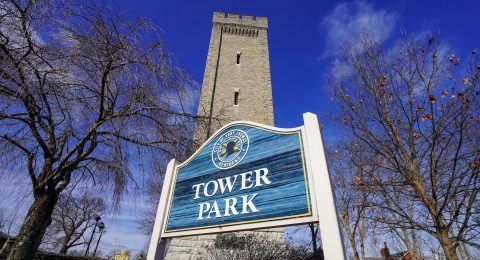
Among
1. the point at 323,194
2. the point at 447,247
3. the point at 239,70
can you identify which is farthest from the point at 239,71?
the point at 323,194

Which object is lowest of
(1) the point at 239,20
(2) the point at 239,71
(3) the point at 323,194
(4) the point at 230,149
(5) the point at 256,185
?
(3) the point at 323,194

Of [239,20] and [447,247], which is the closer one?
[447,247]

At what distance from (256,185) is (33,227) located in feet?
13.2

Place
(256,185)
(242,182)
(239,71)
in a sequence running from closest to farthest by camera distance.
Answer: (256,185)
(242,182)
(239,71)

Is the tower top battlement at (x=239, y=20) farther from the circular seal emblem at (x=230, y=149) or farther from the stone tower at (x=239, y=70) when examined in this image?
the circular seal emblem at (x=230, y=149)

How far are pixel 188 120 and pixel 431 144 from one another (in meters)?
5.90

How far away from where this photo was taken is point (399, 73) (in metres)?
6.88

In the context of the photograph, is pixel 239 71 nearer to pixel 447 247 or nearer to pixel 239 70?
pixel 239 70

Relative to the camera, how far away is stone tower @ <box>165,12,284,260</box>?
53.1 ft

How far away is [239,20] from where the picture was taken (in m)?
21.4

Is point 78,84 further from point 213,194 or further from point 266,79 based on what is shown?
point 266,79

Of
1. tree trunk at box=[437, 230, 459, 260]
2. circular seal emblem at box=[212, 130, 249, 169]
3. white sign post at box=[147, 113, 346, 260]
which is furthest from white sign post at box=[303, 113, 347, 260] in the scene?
Answer: tree trunk at box=[437, 230, 459, 260]

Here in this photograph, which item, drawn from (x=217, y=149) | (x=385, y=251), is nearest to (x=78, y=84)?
(x=217, y=149)

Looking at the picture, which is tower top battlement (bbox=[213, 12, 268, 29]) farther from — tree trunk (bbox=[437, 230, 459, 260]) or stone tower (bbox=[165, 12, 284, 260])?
tree trunk (bbox=[437, 230, 459, 260])
